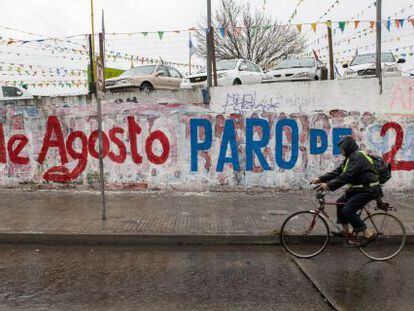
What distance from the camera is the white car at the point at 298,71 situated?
14.0 metres

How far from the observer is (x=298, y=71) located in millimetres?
14359

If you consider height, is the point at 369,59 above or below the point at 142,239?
above

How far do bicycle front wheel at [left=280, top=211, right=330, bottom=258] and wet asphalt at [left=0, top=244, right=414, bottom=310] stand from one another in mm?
169

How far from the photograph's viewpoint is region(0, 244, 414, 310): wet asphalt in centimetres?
473

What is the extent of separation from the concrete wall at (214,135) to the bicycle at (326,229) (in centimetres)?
424

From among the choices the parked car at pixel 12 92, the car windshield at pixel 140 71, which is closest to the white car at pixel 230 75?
the car windshield at pixel 140 71

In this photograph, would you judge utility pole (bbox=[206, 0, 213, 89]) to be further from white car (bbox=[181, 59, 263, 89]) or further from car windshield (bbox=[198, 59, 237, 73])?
car windshield (bbox=[198, 59, 237, 73])

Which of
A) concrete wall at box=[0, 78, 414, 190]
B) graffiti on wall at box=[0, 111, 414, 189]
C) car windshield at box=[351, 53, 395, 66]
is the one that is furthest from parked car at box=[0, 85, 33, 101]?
car windshield at box=[351, 53, 395, 66]

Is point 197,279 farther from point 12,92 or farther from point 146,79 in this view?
point 12,92

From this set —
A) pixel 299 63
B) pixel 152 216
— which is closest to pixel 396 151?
pixel 299 63

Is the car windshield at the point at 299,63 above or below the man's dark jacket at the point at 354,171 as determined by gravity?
above

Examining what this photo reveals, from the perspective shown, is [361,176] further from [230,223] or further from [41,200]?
[41,200]

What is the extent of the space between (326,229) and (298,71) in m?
8.77

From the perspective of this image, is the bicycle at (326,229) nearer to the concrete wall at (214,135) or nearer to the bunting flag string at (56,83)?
the concrete wall at (214,135)
